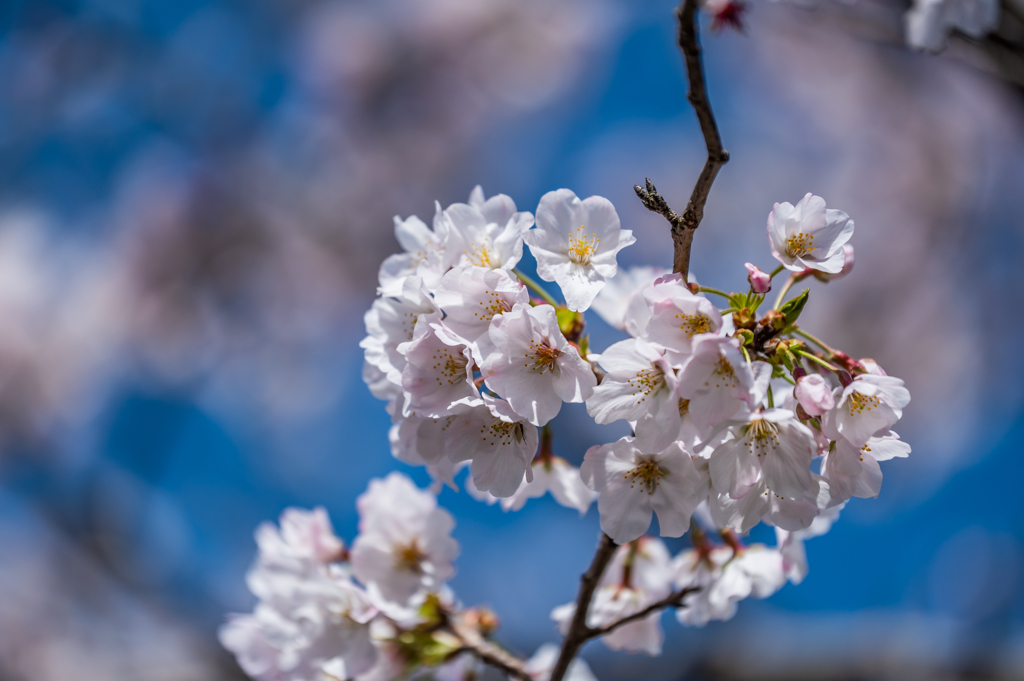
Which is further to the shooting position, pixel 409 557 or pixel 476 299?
pixel 409 557

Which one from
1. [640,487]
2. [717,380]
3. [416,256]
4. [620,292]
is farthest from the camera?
[620,292]

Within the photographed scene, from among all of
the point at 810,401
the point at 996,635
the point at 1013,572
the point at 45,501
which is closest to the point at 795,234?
the point at 810,401

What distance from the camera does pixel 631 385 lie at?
1.67 ft

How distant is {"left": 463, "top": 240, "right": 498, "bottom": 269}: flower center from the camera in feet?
1.98

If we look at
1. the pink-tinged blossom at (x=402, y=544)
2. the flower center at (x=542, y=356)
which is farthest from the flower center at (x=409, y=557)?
the flower center at (x=542, y=356)

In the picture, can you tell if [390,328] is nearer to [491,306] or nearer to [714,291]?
[491,306]

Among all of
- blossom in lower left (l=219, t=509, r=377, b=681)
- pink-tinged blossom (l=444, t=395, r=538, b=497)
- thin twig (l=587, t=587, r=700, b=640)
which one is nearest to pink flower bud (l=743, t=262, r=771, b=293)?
pink-tinged blossom (l=444, t=395, r=538, b=497)

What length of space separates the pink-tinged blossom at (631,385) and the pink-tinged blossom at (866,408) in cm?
14

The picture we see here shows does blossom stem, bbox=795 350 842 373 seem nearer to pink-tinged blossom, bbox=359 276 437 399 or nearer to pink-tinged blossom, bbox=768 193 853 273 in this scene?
pink-tinged blossom, bbox=768 193 853 273

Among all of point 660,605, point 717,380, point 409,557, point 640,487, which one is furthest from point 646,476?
point 409,557

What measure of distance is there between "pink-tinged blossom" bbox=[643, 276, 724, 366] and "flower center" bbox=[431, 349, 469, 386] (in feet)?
0.54

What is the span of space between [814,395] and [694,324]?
0.11m

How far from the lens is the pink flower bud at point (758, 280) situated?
1.77ft

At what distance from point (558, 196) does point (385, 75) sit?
3830mm
